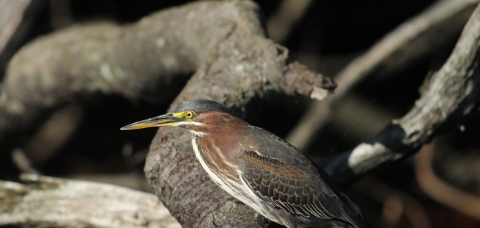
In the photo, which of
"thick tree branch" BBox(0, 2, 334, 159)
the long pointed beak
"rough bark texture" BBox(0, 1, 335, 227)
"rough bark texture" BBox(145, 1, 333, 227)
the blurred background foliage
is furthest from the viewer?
the blurred background foliage

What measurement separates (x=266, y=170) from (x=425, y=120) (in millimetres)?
973

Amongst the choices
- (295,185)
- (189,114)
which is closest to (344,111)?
(295,185)

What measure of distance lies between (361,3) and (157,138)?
3172 mm

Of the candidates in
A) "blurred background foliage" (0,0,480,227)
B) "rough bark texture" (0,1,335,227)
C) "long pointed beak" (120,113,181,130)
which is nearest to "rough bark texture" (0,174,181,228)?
"rough bark texture" (0,1,335,227)

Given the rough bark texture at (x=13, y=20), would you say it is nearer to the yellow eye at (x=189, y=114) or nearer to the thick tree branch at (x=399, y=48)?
the yellow eye at (x=189, y=114)

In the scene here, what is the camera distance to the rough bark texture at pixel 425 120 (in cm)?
311

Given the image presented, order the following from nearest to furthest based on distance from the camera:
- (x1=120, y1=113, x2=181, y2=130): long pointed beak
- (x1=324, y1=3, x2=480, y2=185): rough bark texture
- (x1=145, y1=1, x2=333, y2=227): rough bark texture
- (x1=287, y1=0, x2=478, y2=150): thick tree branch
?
(x1=145, y1=1, x2=333, y2=227): rough bark texture, (x1=120, y1=113, x2=181, y2=130): long pointed beak, (x1=324, y1=3, x2=480, y2=185): rough bark texture, (x1=287, y1=0, x2=478, y2=150): thick tree branch

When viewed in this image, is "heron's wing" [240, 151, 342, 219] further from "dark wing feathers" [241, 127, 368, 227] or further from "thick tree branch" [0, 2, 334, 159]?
"thick tree branch" [0, 2, 334, 159]

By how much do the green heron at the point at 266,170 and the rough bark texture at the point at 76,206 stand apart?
519 mm

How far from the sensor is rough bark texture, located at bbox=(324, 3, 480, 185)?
311 centimetres

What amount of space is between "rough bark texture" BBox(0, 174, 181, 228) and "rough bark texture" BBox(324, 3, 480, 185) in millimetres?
1026

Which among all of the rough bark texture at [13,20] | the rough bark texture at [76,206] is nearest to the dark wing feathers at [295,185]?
the rough bark texture at [76,206]

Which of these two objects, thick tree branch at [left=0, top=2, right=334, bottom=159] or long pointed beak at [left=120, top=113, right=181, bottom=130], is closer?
long pointed beak at [left=120, top=113, right=181, bottom=130]

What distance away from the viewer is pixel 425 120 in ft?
10.4
